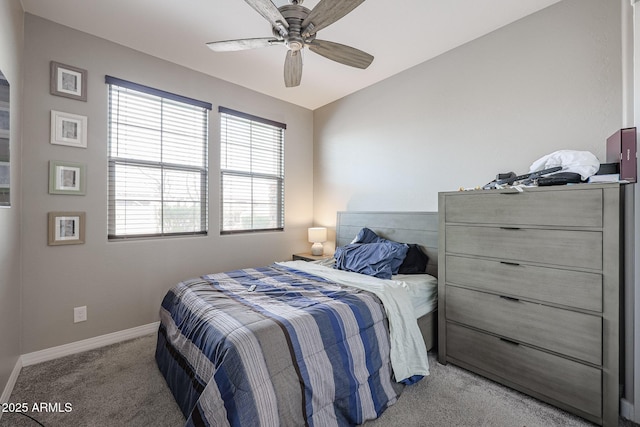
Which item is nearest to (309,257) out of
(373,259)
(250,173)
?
(373,259)

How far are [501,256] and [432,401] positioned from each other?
1.05m

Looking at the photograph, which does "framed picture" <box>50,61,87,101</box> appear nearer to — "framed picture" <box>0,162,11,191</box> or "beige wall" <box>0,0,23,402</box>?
"beige wall" <box>0,0,23,402</box>

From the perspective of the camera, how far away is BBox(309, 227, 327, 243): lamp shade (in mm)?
3808

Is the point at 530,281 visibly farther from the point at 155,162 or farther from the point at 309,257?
the point at 155,162

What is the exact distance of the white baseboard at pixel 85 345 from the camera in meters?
2.21

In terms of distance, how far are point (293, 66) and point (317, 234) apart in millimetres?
2207

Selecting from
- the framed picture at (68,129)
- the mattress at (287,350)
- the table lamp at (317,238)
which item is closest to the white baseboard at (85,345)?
the mattress at (287,350)

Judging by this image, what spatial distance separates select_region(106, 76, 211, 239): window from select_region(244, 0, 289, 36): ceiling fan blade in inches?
69.5

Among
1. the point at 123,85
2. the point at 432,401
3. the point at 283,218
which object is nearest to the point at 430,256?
the point at 432,401

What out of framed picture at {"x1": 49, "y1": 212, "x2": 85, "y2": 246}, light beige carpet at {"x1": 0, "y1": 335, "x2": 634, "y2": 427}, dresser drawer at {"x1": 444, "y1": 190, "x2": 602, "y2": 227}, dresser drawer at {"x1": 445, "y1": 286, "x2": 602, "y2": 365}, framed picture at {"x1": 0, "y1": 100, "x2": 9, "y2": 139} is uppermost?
framed picture at {"x1": 0, "y1": 100, "x2": 9, "y2": 139}

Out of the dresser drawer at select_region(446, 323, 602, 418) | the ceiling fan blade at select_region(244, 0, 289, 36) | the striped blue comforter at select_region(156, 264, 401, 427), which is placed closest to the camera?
the striped blue comforter at select_region(156, 264, 401, 427)

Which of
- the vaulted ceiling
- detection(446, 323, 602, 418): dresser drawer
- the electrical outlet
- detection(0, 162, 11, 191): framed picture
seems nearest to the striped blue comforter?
detection(446, 323, 602, 418): dresser drawer

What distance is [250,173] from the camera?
3580 mm

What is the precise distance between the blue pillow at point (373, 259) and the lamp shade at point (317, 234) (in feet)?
3.18
